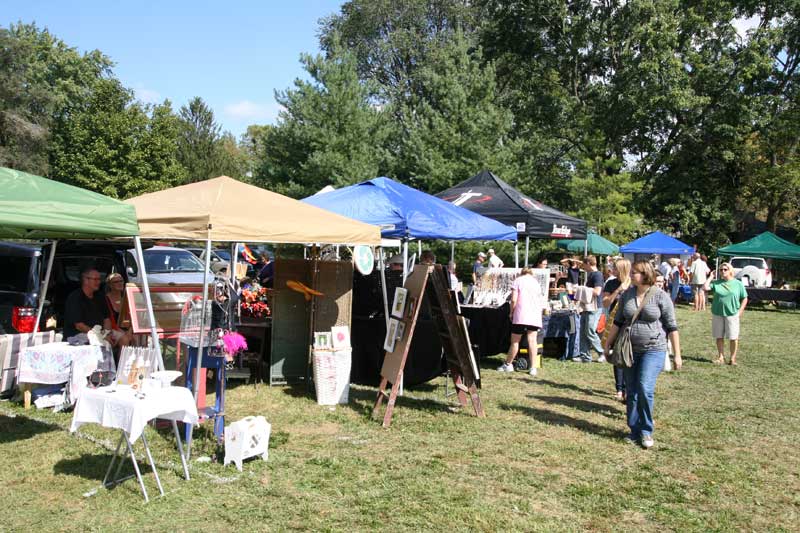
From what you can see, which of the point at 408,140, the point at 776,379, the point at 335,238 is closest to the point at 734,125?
the point at 408,140

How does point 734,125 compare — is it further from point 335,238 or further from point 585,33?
point 335,238

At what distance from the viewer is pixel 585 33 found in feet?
100

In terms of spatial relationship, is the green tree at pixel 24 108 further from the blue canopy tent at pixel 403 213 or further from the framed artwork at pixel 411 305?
the framed artwork at pixel 411 305

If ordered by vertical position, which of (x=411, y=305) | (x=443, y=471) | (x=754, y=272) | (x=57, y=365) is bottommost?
(x=443, y=471)

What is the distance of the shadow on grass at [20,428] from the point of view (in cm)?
578

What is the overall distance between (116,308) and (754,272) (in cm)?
2422

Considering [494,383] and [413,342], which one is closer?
[413,342]

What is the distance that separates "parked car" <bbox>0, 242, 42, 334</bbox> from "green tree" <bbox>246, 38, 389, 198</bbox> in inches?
659

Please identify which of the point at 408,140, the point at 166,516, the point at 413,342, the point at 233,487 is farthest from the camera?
the point at 408,140

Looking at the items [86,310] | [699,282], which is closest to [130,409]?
[86,310]

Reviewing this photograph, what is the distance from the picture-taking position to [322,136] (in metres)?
25.3

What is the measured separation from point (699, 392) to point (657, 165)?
83.4ft

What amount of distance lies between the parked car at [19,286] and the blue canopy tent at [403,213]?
352cm

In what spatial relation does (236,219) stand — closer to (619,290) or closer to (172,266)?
(619,290)
